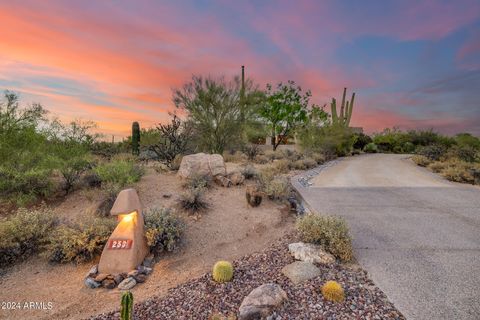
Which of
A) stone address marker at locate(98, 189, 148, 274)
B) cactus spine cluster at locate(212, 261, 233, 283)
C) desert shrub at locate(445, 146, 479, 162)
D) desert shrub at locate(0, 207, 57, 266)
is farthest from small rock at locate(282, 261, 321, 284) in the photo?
desert shrub at locate(445, 146, 479, 162)

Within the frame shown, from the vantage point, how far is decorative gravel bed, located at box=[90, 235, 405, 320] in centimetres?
268

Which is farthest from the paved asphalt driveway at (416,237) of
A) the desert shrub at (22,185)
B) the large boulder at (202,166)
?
the desert shrub at (22,185)

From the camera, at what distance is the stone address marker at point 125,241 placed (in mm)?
4066

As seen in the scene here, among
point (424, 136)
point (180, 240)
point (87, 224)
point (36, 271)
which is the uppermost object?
point (424, 136)

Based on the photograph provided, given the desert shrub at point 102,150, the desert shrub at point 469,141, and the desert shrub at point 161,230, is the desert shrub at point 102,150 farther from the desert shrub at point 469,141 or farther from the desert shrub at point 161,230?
the desert shrub at point 469,141

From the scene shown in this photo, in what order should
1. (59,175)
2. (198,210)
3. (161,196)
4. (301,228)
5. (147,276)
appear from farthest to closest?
1. (59,175)
2. (161,196)
3. (198,210)
4. (301,228)
5. (147,276)

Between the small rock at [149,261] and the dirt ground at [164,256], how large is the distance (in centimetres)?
12

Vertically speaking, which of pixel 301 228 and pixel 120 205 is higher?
pixel 120 205

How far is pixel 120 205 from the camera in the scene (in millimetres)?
4094

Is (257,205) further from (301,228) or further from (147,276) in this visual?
(147,276)

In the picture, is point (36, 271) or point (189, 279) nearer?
point (189, 279)

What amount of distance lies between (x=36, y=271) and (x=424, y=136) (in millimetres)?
28510

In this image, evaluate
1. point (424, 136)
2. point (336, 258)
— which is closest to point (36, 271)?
point (336, 258)

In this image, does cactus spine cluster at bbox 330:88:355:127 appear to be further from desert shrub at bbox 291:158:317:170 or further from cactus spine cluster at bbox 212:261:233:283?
cactus spine cluster at bbox 212:261:233:283
